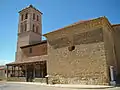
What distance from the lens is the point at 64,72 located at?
14.4 metres

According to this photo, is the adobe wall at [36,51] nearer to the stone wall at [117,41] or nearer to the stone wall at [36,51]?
the stone wall at [36,51]

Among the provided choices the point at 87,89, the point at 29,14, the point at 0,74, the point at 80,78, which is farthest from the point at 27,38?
the point at 87,89

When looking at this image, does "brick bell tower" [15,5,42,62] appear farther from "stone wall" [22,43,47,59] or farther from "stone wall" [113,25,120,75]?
"stone wall" [113,25,120,75]

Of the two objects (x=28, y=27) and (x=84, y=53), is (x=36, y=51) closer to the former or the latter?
(x=28, y=27)

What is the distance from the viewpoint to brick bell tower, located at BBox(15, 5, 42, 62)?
2644cm

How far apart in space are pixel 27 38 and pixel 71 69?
15.2m

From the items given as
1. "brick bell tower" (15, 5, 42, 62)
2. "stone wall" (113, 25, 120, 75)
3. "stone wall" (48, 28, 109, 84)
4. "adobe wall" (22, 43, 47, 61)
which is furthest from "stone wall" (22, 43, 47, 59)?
"stone wall" (113, 25, 120, 75)

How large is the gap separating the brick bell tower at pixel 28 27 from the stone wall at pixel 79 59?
1187 cm

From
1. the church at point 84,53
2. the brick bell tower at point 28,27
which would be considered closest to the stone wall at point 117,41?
the church at point 84,53

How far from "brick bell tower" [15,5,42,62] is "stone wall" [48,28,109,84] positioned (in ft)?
38.9

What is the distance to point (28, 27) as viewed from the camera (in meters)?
26.8

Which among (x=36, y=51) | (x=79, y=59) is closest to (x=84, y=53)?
(x=79, y=59)

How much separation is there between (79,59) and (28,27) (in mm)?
16602

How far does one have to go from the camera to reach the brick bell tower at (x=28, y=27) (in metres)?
26.4
